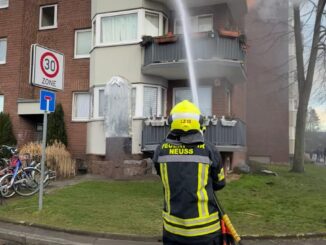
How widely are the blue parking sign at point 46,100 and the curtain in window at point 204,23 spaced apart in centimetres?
849

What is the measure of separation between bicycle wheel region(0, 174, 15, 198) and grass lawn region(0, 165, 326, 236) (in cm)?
32

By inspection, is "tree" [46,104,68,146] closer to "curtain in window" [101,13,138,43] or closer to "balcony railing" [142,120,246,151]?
"curtain in window" [101,13,138,43]

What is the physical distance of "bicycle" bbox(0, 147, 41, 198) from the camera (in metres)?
10.4

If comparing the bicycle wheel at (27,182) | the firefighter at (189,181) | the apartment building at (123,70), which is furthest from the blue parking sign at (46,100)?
the apartment building at (123,70)

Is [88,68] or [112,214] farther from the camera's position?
[88,68]

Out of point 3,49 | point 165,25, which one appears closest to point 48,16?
point 3,49

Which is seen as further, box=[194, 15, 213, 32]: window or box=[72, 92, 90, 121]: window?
box=[72, 92, 90, 121]: window

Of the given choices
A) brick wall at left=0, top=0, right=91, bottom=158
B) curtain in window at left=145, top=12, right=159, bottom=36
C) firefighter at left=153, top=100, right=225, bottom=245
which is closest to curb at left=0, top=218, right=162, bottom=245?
firefighter at left=153, top=100, right=225, bottom=245

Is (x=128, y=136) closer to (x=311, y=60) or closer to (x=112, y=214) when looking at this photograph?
(x=112, y=214)

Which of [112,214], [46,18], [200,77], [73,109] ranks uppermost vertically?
[46,18]

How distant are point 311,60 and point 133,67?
9.37 m

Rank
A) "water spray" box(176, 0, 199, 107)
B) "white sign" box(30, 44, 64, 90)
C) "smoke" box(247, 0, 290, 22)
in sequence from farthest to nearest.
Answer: "smoke" box(247, 0, 290, 22), "water spray" box(176, 0, 199, 107), "white sign" box(30, 44, 64, 90)

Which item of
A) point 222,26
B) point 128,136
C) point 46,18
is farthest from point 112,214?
point 46,18

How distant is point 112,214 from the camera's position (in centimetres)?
839
